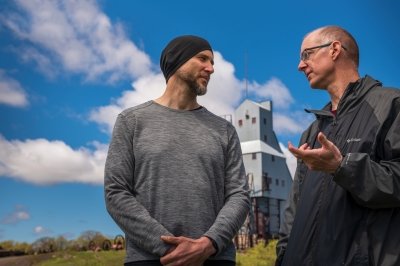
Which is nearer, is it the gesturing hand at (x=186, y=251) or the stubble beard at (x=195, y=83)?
the gesturing hand at (x=186, y=251)

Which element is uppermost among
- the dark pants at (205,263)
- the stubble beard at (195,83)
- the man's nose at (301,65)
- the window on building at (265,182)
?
the window on building at (265,182)

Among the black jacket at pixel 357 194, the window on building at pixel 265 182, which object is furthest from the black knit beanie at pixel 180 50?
the window on building at pixel 265 182

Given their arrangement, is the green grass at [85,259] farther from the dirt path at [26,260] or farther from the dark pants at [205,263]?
the dark pants at [205,263]

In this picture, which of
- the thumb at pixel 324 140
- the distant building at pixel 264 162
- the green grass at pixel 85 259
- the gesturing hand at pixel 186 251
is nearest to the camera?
the thumb at pixel 324 140

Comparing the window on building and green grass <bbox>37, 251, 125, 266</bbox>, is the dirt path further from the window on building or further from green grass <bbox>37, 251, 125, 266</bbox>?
the window on building

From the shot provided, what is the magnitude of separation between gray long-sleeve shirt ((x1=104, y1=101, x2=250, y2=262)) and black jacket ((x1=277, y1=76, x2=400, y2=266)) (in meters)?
0.42

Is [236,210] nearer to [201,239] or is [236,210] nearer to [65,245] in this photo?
[201,239]

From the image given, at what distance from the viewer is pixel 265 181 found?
36781 mm

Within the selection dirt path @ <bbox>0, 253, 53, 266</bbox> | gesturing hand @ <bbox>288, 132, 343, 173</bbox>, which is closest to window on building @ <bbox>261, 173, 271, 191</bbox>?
dirt path @ <bbox>0, 253, 53, 266</bbox>

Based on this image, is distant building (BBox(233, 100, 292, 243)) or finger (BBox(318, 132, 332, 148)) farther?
distant building (BBox(233, 100, 292, 243))

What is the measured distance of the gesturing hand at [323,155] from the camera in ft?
7.95

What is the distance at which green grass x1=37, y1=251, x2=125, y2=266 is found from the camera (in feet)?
28.9

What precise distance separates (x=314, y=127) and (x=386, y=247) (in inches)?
43.9

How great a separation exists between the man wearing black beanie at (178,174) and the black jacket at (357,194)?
0.42 meters
